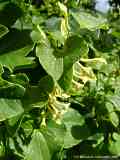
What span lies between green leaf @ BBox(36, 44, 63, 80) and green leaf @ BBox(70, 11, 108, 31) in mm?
186

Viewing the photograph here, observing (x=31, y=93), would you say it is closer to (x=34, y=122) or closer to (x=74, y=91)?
(x=34, y=122)

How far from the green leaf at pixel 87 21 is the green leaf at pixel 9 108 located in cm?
30

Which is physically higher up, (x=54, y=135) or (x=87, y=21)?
(x=87, y=21)

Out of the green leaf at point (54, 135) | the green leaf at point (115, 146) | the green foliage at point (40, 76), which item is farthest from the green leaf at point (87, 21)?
the green leaf at point (115, 146)

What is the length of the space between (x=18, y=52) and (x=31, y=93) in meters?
0.10

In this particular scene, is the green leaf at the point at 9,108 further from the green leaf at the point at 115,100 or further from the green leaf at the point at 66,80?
the green leaf at the point at 115,100

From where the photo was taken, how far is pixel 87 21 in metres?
1.27

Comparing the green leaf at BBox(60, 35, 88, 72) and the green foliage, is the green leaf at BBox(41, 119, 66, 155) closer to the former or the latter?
the green foliage

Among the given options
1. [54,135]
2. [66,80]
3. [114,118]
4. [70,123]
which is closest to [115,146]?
[114,118]

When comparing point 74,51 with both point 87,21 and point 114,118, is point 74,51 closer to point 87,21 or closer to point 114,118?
point 87,21

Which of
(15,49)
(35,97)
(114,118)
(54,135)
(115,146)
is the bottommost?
(115,146)

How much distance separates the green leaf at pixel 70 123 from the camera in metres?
1.39

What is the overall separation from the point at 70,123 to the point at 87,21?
320 mm

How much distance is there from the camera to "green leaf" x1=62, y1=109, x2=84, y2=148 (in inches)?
54.7
